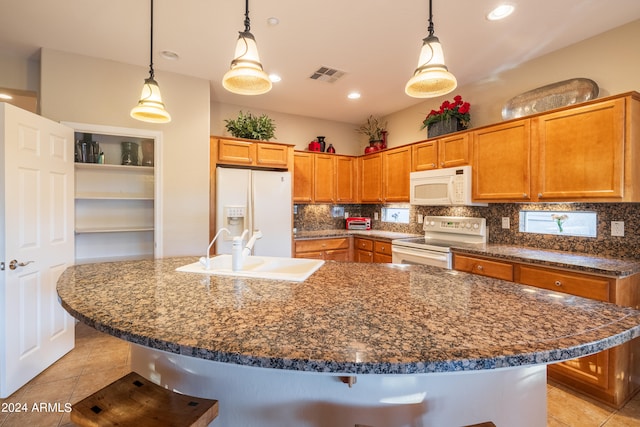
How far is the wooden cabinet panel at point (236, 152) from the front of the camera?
363 centimetres

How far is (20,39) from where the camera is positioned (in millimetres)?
2617

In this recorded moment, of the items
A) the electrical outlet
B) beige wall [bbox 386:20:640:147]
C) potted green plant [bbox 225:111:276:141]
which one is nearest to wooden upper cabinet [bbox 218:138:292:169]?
potted green plant [bbox 225:111:276:141]

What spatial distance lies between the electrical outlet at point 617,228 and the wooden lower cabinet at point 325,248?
278 centimetres

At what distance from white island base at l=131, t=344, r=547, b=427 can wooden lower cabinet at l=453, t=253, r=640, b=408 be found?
1.36 metres

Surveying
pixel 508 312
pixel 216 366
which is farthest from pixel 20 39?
pixel 508 312

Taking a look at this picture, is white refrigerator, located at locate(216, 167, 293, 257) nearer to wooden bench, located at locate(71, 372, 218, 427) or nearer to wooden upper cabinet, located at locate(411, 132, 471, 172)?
wooden upper cabinet, located at locate(411, 132, 471, 172)

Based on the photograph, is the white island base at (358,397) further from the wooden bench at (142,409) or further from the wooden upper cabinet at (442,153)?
the wooden upper cabinet at (442,153)

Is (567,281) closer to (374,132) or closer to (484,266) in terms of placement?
(484,266)

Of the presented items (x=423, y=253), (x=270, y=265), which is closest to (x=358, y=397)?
(x=270, y=265)

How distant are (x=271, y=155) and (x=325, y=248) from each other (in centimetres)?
148

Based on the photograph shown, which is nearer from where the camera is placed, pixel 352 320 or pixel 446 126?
pixel 352 320

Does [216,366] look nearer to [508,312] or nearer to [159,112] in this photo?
[508,312]

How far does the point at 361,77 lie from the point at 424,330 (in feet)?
10.2

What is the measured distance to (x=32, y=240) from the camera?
2.30 metres
